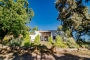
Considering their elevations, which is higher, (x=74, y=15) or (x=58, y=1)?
(x=58, y=1)

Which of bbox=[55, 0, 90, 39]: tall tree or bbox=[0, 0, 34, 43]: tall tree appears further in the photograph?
bbox=[55, 0, 90, 39]: tall tree

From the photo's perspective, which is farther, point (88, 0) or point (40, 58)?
point (40, 58)

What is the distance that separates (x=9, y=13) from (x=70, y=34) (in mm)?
14023

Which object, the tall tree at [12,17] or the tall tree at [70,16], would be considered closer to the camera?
the tall tree at [12,17]

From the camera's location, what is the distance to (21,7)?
16.0 m

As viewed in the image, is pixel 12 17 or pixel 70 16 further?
pixel 70 16

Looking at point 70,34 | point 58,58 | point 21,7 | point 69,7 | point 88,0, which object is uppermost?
point 69,7

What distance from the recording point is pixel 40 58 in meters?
11.4

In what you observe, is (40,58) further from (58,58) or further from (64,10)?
(64,10)

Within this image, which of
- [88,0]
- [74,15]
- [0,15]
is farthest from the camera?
[74,15]

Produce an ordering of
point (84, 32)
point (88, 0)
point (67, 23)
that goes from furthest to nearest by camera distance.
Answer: point (84, 32) → point (67, 23) → point (88, 0)

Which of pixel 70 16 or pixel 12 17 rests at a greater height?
pixel 70 16

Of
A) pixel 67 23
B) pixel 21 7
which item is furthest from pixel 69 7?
pixel 21 7

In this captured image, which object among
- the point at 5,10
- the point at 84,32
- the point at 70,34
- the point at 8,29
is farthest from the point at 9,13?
the point at 84,32
